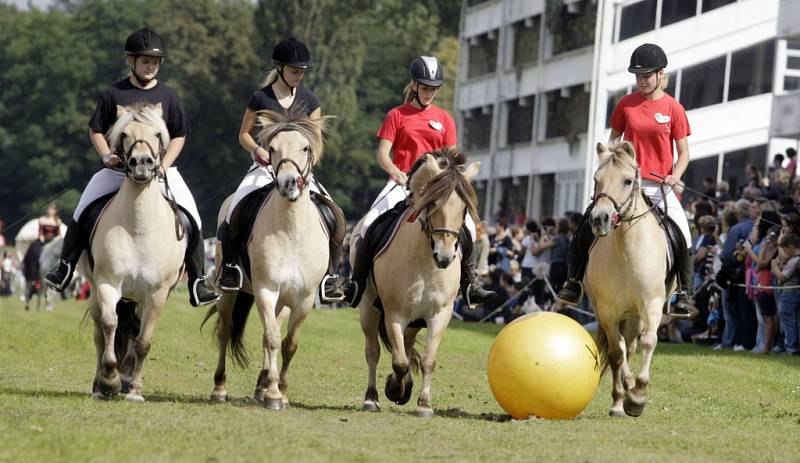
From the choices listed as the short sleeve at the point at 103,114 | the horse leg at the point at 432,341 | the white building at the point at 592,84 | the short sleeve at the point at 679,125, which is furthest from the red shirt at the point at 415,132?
the white building at the point at 592,84

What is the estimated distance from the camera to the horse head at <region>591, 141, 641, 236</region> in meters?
13.7

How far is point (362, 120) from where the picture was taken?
334 ft

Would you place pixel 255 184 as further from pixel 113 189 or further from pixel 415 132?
pixel 415 132

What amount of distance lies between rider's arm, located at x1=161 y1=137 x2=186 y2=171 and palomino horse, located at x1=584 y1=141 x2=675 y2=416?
3.87m

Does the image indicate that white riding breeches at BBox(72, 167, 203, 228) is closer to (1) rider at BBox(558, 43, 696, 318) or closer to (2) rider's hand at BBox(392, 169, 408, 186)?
(2) rider's hand at BBox(392, 169, 408, 186)

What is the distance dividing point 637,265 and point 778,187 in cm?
1393

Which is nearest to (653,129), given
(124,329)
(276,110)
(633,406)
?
(633,406)

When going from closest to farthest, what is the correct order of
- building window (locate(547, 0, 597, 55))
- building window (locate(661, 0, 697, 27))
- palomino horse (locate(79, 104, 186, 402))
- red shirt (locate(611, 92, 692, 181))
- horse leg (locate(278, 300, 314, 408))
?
palomino horse (locate(79, 104, 186, 402))
horse leg (locate(278, 300, 314, 408))
red shirt (locate(611, 92, 692, 181))
building window (locate(661, 0, 697, 27))
building window (locate(547, 0, 597, 55))

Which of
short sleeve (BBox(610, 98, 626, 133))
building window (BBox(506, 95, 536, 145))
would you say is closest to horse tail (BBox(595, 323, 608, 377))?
short sleeve (BBox(610, 98, 626, 133))

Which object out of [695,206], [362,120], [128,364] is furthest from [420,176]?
[362,120]

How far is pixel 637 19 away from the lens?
56000 millimetres

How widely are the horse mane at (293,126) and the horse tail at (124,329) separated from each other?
2.10m

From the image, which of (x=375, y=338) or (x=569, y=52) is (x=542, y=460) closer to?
(x=375, y=338)

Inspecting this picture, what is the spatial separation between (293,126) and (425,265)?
1.74 m
